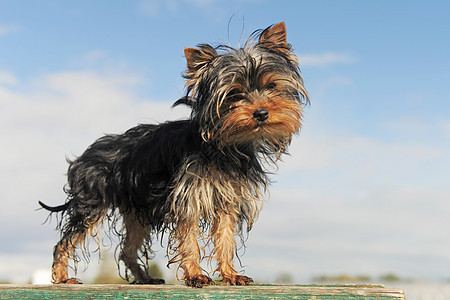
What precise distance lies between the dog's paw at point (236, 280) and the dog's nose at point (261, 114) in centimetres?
162

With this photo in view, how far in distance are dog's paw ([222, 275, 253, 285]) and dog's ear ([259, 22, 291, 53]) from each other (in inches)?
98.8

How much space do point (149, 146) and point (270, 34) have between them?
1.92 m

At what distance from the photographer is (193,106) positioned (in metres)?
5.85

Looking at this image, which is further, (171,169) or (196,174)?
(171,169)

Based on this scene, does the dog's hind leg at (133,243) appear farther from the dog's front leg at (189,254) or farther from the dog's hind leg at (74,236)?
the dog's front leg at (189,254)

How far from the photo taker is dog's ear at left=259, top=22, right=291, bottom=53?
6051 millimetres

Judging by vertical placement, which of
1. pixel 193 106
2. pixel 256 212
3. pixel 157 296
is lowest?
pixel 157 296

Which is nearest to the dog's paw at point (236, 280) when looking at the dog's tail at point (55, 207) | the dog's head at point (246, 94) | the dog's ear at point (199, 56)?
the dog's head at point (246, 94)

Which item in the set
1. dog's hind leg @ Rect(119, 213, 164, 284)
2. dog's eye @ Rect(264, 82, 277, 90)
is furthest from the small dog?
dog's hind leg @ Rect(119, 213, 164, 284)

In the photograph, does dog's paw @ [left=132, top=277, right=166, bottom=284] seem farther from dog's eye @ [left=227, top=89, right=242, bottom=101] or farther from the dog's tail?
dog's eye @ [left=227, top=89, right=242, bottom=101]

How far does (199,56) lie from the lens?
590cm

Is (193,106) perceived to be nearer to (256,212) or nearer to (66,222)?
(256,212)

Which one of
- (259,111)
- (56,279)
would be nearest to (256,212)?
(259,111)

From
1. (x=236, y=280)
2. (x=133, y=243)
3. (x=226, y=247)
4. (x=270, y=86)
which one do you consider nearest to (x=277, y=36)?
(x=270, y=86)
